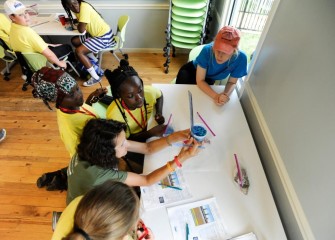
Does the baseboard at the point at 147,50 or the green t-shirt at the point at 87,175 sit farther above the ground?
the green t-shirt at the point at 87,175

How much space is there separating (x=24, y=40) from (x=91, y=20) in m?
0.73

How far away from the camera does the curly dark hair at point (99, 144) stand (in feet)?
3.50

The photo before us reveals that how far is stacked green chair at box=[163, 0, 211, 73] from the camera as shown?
252cm

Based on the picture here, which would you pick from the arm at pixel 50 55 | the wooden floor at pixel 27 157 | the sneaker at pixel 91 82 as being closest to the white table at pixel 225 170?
the wooden floor at pixel 27 157

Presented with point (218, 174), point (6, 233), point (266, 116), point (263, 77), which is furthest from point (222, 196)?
point (6, 233)

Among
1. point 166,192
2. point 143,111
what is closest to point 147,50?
point 143,111

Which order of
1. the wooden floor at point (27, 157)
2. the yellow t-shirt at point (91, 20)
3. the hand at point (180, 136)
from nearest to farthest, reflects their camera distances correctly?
the hand at point (180, 136) → the wooden floor at point (27, 157) → the yellow t-shirt at point (91, 20)

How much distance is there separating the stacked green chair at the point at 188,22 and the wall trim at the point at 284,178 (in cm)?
155

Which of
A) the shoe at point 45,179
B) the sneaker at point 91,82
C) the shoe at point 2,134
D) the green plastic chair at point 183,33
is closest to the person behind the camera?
the shoe at point 45,179

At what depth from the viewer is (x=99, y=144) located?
3.49 feet

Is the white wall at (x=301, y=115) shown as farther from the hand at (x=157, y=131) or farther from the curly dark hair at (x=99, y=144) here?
the curly dark hair at (x=99, y=144)

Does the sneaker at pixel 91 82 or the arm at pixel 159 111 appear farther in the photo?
the sneaker at pixel 91 82

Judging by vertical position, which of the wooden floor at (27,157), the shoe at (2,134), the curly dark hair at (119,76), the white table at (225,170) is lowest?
the wooden floor at (27,157)

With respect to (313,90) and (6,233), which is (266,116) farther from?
(6,233)
